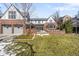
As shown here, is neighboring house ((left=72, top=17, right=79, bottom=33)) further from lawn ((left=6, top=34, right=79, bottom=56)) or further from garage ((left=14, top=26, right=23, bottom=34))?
garage ((left=14, top=26, right=23, bottom=34))

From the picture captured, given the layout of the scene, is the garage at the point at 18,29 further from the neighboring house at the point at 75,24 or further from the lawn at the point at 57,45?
the neighboring house at the point at 75,24

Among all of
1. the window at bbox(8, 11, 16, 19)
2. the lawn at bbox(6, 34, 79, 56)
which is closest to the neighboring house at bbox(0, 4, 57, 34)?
the window at bbox(8, 11, 16, 19)

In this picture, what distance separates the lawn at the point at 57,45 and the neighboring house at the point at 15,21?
0.57 feet

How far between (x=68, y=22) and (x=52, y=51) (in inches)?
16.2

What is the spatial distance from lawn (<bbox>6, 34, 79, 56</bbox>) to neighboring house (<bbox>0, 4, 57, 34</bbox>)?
17 cm

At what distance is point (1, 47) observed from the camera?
2508 millimetres

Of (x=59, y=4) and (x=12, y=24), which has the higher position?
(x=59, y=4)

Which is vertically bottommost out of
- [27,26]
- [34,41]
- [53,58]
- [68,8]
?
[53,58]

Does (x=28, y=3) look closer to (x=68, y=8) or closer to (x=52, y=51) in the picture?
(x=68, y=8)

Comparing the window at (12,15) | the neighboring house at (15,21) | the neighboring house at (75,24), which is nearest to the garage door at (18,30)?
the neighboring house at (15,21)

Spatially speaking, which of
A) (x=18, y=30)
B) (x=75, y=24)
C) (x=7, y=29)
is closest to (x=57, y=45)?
(x=75, y=24)

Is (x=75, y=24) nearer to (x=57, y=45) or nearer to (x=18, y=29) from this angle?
(x=57, y=45)

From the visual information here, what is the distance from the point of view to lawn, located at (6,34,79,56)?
97.7 inches

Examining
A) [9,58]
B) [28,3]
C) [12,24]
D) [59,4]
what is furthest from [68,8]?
[9,58]
